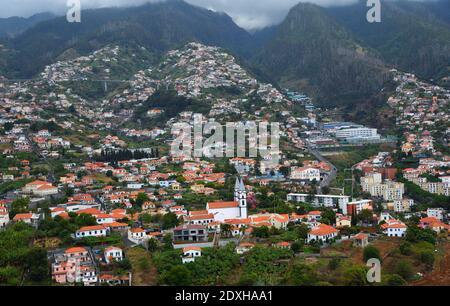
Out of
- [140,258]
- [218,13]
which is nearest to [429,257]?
[140,258]

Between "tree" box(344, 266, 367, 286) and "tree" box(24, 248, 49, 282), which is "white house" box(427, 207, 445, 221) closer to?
"tree" box(344, 266, 367, 286)

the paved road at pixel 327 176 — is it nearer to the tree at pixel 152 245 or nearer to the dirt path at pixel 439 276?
the dirt path at pixel 439 276

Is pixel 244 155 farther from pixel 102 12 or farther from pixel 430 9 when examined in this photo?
pixel 430 9

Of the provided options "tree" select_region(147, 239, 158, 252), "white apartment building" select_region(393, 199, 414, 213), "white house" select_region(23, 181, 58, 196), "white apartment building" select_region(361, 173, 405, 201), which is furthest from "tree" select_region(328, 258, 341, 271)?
"white house" select_region(23, 181, 58, 196)

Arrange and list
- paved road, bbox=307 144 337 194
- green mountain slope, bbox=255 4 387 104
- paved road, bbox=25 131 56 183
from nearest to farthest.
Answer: paved road, bbox=25 131 56 183 → paved road, bbox=307 144 337 194 → green mountain slope, bbox=255 4 387 104

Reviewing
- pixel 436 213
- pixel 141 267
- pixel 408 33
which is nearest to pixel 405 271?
pixel 141 267

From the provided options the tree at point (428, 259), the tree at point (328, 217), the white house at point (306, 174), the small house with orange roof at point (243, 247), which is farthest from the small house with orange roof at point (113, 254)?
the white house at point (306, 174)

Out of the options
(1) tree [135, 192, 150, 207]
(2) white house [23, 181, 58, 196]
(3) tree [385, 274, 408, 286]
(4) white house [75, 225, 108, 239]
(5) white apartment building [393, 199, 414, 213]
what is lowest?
(5) white apartment building [393, 199, 414, 213]
